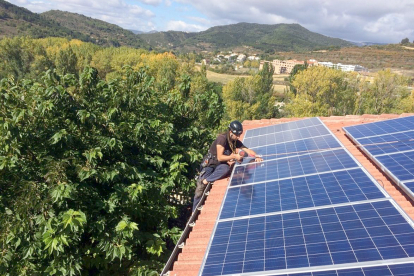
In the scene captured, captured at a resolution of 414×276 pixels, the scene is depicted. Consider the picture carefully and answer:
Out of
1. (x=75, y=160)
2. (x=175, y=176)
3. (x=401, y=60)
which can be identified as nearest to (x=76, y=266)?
(x=75, y=160)

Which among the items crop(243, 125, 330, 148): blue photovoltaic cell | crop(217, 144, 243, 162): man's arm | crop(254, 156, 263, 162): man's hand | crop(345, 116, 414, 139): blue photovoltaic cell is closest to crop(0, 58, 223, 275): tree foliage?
crop(217, 144, 243, 162): man's arm

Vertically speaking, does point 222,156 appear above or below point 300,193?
above

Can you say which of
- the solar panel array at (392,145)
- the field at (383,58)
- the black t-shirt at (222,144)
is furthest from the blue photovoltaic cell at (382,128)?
the field at (383,58)

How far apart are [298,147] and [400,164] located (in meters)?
2.91

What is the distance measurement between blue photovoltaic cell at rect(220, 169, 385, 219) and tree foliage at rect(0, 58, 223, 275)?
2.66m

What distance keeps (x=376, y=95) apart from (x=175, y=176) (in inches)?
1678

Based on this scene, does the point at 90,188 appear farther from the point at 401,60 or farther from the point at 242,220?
the point at 401,60

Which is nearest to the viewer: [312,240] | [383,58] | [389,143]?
[312,240]

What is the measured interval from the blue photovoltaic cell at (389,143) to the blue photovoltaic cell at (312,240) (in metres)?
3.53

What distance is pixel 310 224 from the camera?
4949mm

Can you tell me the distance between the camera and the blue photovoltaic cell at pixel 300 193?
220 inches

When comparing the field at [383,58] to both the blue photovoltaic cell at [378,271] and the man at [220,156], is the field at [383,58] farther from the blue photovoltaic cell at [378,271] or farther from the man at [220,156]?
the blue photovoltaic cell at [378,271]

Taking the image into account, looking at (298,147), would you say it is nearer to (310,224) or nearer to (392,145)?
(392,145)

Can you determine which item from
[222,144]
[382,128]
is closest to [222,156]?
[222,144]
